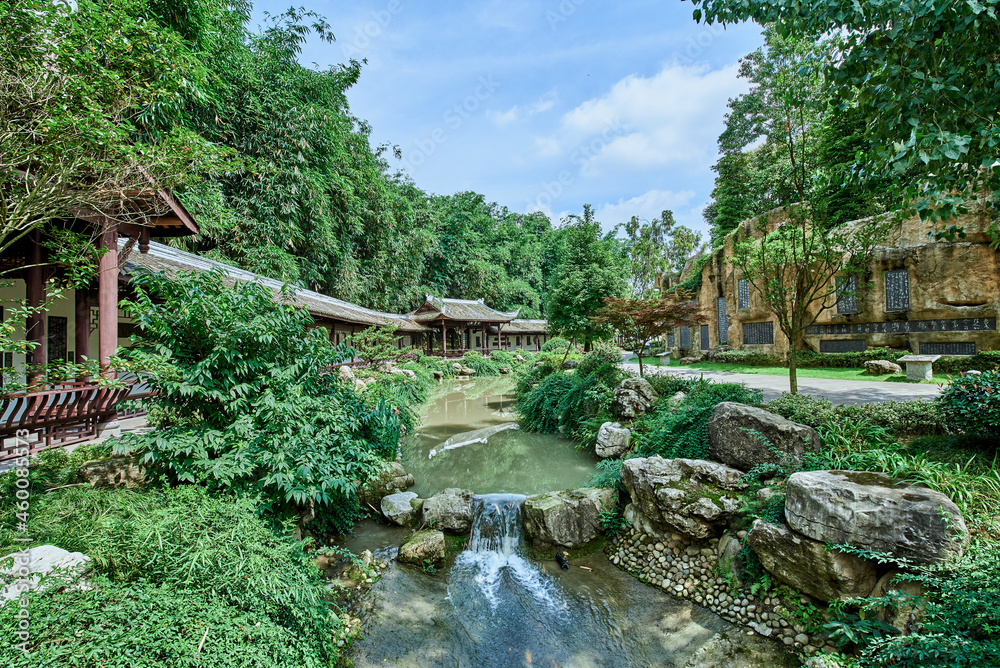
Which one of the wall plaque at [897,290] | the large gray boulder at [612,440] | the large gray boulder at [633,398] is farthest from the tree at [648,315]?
the wall plaque at [897,290]

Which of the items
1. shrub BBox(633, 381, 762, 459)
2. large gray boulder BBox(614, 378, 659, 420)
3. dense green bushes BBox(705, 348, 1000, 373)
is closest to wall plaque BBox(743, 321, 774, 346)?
dense green bushes BBox(705, 348, 1000, 373)

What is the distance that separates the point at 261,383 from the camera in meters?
3.97

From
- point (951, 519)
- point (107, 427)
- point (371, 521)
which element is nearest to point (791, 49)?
point (951, 519)

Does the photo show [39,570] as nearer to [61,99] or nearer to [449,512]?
[61,99]

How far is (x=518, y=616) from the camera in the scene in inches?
164

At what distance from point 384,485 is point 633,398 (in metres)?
5.37

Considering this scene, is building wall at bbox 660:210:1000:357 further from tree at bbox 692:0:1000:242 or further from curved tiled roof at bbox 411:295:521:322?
curved tiled roof at bbox 411:295:521:322

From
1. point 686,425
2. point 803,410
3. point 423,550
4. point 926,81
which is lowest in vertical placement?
point 423,550

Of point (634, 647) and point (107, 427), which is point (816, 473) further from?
point (107, 427)

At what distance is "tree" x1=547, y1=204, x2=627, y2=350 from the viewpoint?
1459cm

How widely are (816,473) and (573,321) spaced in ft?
36.4

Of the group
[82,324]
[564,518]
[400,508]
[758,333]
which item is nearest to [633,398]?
[564,518]

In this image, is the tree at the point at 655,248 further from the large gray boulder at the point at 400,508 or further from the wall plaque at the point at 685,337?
the large gray boulder at the point at 400,508

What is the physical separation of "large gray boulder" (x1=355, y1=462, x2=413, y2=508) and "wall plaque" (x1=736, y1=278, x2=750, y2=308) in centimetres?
1762
